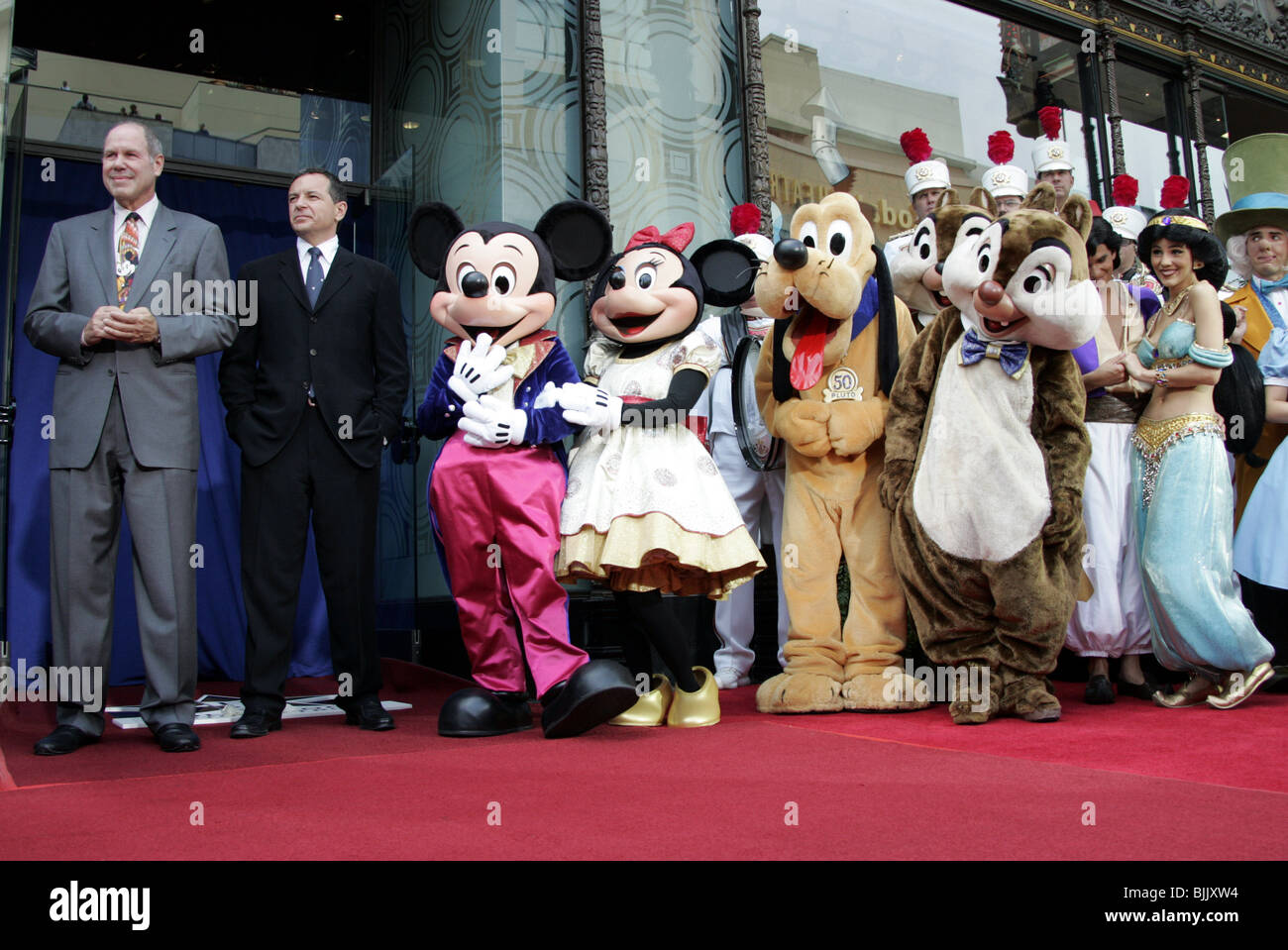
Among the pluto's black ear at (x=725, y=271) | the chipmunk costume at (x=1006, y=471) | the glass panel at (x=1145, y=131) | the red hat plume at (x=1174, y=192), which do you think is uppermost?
the glass panel at (x=1145, y=131)

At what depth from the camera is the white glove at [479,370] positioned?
341cm

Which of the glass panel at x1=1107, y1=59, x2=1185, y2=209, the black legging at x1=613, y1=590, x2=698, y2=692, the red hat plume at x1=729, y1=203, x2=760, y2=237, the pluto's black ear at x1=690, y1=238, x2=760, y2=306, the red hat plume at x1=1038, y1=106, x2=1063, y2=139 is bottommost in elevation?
the black legging at x1=613, y1=590, x2=698, y2=692

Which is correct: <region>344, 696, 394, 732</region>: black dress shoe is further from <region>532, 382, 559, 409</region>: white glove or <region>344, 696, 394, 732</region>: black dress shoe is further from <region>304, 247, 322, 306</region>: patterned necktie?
<region>304, 247, 322, 306</region>: patterned necktie

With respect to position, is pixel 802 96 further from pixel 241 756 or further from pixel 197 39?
pixel 241 756

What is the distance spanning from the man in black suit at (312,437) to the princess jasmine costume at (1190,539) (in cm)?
254

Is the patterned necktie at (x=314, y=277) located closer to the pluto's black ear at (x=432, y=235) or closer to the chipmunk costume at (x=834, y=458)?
the pluto's black ear at (x=432, y=235)

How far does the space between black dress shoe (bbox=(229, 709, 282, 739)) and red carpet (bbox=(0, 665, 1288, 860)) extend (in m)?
0.04

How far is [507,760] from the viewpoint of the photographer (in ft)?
9.30

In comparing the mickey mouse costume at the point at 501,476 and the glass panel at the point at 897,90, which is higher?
the glass panel at the point at 897,90

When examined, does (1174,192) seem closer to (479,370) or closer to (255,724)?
(479,370)

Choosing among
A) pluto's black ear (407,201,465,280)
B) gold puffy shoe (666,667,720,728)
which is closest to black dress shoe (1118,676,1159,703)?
gold puffy shoe (666,667,720,728)

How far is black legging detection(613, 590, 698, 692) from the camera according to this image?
343 centimetres

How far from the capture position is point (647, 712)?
11.4 feet

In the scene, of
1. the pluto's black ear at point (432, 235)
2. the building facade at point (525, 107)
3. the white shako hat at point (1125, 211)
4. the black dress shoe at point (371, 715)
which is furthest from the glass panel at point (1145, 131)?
the black dress shoe at point (371, 715)
